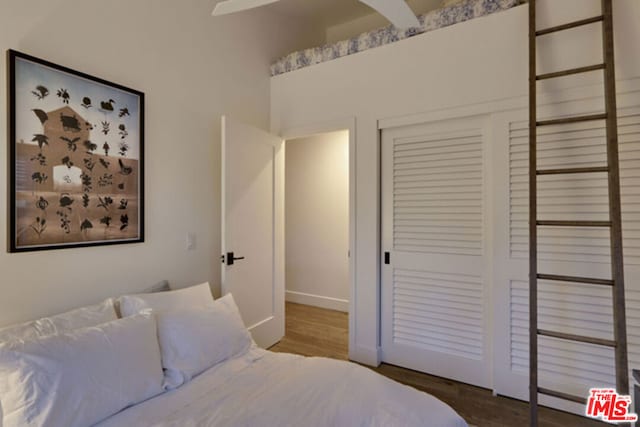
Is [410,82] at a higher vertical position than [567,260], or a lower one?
higher

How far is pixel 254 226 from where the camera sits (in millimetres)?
2736

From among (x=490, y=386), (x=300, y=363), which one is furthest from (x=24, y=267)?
(x=490, y=386)

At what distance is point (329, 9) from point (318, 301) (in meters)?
3.47

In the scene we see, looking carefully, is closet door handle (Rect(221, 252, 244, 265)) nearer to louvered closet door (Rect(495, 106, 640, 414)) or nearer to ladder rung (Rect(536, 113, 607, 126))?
louvered closet door (Rect(495, 106, 640, 414))

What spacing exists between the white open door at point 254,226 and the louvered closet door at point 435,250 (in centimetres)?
102

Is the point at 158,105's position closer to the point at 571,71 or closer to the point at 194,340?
the point at 194,340

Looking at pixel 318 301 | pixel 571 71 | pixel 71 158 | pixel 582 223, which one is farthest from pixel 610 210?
pixel 318 301

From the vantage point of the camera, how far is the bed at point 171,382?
1160mm

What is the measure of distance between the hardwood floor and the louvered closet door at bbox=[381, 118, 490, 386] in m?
0.10

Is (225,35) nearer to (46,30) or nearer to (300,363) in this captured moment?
(46,30)

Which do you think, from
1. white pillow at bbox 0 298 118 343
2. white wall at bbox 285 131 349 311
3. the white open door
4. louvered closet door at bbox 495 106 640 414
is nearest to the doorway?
white wall at bbox 285 131 349 311

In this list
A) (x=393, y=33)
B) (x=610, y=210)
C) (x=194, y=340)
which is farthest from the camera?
(x=393, y=33)

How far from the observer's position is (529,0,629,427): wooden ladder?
166 cm

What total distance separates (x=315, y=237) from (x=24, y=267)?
10.1 ft
